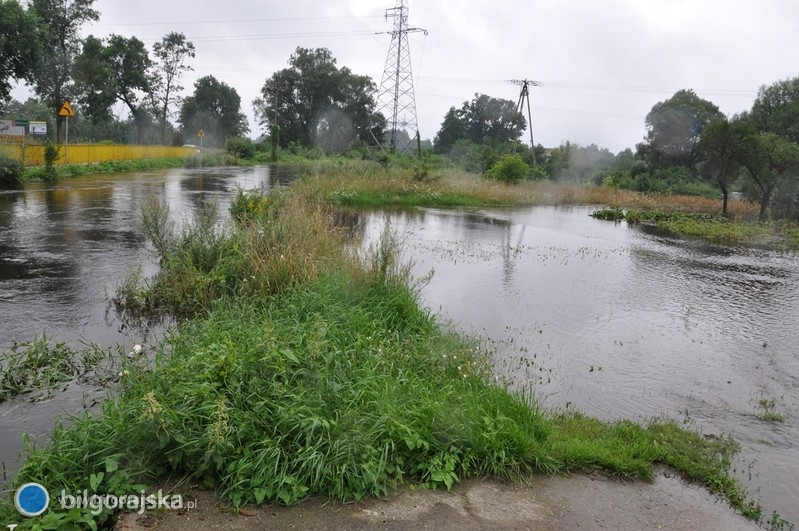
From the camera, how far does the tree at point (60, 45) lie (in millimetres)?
37094

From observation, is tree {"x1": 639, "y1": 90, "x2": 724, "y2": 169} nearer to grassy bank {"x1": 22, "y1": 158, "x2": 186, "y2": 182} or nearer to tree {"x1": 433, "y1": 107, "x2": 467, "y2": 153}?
tree {"x1": 433, "y1": 107, "x2": 467, "y2": 153}

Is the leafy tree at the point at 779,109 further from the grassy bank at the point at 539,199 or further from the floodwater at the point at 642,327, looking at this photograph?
the floodwater at the point at 642,327

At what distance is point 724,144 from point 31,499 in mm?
28056

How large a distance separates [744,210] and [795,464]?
1081 inches

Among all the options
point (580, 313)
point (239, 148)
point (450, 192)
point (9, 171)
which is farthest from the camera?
point (239, 148)

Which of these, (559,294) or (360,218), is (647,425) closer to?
(559,294)

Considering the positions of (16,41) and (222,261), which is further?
(16,41)

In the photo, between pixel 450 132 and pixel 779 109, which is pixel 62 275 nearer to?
pixel 779 109

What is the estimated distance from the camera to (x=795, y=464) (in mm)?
4586

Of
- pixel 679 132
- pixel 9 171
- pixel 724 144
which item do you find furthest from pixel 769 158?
pixel 9 171

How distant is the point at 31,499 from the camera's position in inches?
123

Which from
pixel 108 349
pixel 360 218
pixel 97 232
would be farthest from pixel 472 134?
pixel 108 349

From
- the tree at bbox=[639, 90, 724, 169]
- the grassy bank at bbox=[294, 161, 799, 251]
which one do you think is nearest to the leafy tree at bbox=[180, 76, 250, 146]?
the tree at bbox=[639, 90, 724, 169]

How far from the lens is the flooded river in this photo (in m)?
5.30
